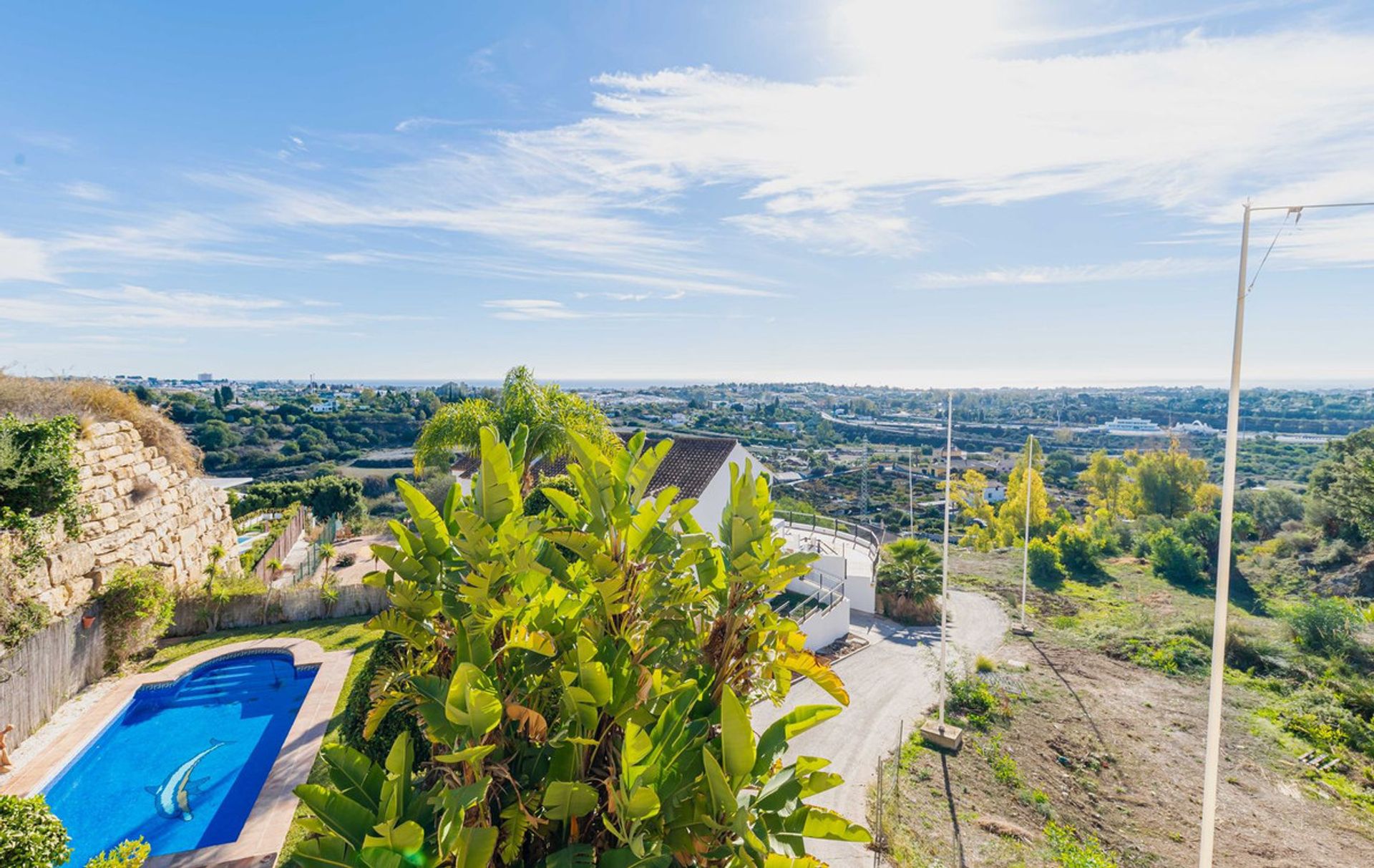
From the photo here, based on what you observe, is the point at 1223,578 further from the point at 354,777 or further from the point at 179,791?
the point at 179,791

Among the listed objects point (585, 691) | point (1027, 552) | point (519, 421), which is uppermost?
point (519, 421)

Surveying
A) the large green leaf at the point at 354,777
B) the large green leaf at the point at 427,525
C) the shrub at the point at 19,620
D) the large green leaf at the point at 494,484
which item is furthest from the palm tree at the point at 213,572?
the large green leaf at the point at 494,484

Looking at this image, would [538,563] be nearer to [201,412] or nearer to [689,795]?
[689,795]

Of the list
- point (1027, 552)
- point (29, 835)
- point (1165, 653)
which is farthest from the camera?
point (1027, 552)

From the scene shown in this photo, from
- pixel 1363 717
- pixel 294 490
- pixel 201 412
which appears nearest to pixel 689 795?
pixel 1363 717

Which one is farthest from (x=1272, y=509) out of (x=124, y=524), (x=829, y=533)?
(x=124, y=524)

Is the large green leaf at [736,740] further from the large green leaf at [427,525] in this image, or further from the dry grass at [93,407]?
the dry grass at [93,407]

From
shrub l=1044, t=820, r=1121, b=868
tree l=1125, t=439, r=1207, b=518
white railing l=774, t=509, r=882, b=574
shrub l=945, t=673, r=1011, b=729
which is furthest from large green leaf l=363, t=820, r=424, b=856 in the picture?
tree l=1125, t=439, r=1207, b=518
